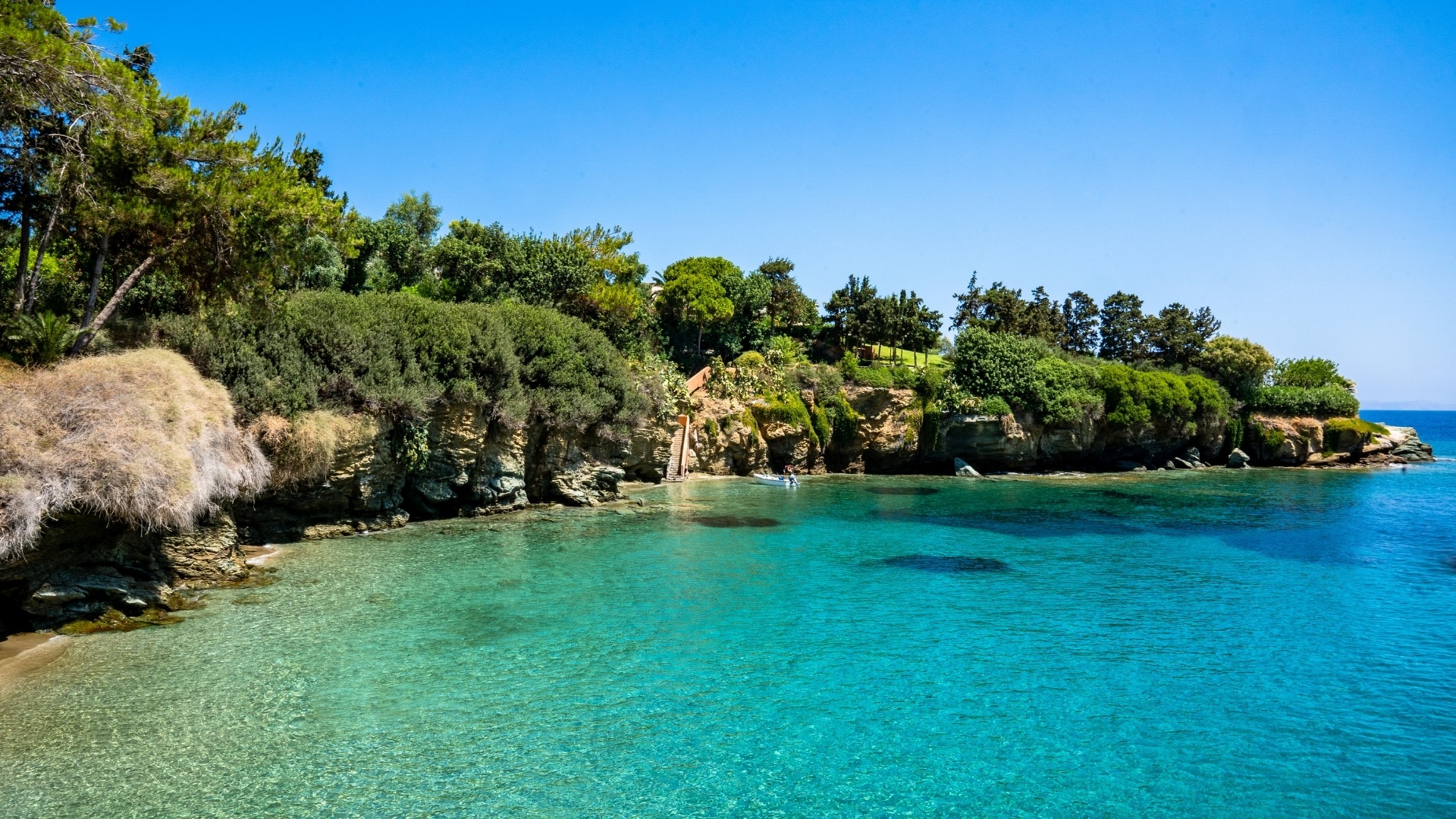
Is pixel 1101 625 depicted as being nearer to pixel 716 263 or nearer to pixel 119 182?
pixel 119 182

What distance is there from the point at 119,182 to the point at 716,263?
41939 mm

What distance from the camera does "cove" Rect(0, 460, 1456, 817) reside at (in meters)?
9.67

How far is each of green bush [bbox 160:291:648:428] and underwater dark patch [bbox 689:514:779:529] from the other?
5804 millimetres

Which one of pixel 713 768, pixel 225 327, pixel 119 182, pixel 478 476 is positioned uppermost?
pixel 119 182

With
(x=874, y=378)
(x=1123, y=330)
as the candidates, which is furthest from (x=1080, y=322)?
(x=874, y=378)

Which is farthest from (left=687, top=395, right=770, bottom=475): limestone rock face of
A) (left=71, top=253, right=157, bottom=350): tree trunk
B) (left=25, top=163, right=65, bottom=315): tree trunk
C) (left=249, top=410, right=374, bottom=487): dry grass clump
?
(left=25, top=163, right=65, bottom=315): tree trunk

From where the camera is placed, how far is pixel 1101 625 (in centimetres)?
1698

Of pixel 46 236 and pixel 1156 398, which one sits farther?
pixel 1156 398

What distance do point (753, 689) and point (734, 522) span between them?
16.4 meters

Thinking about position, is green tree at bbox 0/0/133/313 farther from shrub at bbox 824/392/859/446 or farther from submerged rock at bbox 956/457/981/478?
submerged rock at bbox 956/457/981/478

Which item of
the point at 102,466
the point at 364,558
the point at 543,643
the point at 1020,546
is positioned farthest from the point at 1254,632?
the point at 102,466

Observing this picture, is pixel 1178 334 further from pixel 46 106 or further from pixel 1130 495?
pixel 46 106

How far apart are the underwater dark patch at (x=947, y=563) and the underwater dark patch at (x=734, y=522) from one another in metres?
6.03

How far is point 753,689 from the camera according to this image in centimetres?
1294
